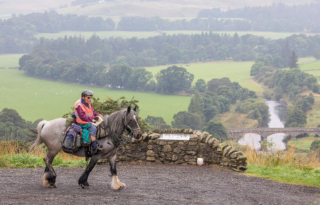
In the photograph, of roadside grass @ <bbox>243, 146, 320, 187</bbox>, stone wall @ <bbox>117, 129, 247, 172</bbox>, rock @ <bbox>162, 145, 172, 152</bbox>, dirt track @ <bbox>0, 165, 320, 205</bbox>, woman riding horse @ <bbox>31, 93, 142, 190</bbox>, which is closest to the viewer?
dirt track @ <bbox>0, 165, 320, 205</bbox>

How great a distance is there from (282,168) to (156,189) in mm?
6005

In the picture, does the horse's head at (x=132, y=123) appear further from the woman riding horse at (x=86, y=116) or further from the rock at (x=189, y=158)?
the rock at (x=189, y=158)

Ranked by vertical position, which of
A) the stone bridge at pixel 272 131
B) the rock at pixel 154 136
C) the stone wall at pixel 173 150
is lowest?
the stone bridge at pixel 272 131

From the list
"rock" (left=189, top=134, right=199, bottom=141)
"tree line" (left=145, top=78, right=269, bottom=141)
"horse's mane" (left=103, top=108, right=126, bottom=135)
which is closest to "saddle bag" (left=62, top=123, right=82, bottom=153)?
"horse's mane" (left=103, top=108, right=126, bottom=135)

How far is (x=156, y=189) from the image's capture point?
13633 mm

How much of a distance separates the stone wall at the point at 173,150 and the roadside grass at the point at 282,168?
1.49m

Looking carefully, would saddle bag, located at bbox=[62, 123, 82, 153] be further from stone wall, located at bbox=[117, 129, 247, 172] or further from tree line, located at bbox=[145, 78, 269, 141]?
tree line, located at bbox=[145, 78, 269, 141]

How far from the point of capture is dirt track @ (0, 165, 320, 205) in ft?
39.1

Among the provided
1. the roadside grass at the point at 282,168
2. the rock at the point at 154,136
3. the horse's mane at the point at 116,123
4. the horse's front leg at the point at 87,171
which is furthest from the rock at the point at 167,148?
the horse's front leg at the point at 87,171

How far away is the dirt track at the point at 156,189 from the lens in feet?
39.1

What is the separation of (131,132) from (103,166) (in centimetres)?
547

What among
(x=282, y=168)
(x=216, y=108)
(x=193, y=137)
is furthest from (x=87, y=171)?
(x=216, y=108)

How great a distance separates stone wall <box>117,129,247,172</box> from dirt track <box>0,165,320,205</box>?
0.72 metres

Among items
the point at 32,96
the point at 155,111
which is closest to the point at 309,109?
the point at 155,111
